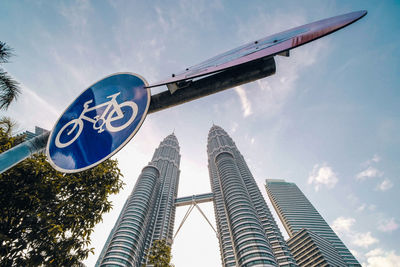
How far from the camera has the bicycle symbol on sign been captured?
2307 mm

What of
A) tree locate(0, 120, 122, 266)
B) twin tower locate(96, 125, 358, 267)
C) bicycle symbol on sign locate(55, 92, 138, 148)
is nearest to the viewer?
bicycle symbol on sign locate(55, 92, 138, 148)

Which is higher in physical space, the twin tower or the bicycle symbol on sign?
the twin tower

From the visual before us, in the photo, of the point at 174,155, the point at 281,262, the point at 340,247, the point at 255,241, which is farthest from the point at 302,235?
the point at 174,155

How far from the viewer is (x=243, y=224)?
2773 inches

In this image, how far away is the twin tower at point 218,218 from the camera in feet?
205

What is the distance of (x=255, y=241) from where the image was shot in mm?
63250

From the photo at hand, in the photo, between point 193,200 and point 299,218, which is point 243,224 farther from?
point 299,218

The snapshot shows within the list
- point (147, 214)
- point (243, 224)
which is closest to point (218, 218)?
point (243, 224)

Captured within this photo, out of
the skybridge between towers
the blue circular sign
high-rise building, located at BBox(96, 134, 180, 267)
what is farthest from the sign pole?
the skybridge between towers

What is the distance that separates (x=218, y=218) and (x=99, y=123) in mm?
119742

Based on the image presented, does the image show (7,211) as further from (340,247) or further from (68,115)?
(340,247)

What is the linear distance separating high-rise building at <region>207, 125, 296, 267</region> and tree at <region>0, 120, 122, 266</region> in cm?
6506

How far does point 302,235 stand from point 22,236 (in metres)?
135

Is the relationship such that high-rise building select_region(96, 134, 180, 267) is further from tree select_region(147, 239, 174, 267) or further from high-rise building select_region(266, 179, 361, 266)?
high-rise building select_region(266, 179, 361, 266)
